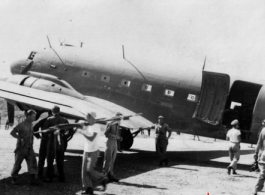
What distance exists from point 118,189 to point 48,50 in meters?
9.92

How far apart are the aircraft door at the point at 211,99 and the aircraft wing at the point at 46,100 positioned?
4089 mm

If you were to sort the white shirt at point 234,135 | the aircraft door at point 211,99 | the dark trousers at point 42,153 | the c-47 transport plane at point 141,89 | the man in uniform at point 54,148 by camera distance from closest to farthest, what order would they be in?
1. the man in uniform at point 54,148
2. the dark trousers at point 42,153
3. the white shirt at point 234,135
4. the c-47 transport plane at point 141,89
5. the aircraft door at point 211,99

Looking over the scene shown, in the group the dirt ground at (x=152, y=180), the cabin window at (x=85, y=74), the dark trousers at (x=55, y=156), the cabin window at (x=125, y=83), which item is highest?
the cabin window at (x=85, y=74)

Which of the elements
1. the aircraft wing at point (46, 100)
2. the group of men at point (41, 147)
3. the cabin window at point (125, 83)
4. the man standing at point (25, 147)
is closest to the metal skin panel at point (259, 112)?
the cabin window at point (125, 83)

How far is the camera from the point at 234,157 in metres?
12.2

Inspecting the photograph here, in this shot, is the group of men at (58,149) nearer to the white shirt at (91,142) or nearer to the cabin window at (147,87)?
the white shirt at (91,142)

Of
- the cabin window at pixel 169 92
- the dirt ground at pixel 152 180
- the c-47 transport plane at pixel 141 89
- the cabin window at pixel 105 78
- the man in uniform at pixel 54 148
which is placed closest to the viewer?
the dirt ground at pixel 152 180

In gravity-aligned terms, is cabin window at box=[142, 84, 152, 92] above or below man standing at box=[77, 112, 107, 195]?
above

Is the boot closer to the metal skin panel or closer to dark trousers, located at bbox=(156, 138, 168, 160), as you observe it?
dark trousers, located at bbox=(156, 138, 168, 160)

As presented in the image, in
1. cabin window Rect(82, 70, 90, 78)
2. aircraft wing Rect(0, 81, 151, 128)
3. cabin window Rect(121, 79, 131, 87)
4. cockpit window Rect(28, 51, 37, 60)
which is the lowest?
aircraft wing Rect(0, 81, 151, 128)

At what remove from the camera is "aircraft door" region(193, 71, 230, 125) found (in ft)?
46.2

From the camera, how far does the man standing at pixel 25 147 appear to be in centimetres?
857

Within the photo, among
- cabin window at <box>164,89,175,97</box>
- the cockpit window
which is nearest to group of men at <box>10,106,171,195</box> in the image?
cabin window at <box>164,89,175,97</box>

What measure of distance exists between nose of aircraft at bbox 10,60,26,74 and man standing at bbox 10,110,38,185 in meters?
8.43
